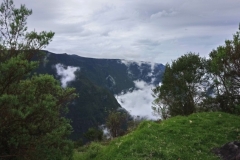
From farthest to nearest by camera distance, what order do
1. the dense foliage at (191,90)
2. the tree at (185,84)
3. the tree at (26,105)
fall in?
the tree at (185,84) < the dense foliage at (191,90) < the tree at (26,105)

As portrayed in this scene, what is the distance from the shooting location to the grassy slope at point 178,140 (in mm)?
15117

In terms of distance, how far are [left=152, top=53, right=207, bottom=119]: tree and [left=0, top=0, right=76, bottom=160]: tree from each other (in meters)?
21.6

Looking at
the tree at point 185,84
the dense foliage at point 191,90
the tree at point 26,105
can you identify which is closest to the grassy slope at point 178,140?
the tree at point 26,105

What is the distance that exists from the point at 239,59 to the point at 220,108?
1151 cm

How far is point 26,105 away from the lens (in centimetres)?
1377

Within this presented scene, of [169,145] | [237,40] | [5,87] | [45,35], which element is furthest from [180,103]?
[5,87]

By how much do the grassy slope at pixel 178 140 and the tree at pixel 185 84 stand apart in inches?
509

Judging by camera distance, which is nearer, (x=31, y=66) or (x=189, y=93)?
(x=31, y=66)

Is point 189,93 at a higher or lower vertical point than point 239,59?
lower

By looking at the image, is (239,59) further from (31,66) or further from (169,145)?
(31,66)

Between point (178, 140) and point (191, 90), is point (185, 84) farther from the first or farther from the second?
point (178, 140)

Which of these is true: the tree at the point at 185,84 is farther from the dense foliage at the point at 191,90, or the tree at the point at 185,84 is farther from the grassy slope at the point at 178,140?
the grassy slope at the point at 178,140

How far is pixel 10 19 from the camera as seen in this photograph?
16047 mm

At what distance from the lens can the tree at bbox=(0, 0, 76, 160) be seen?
13.1 meters
